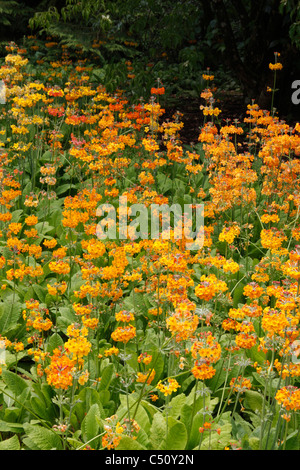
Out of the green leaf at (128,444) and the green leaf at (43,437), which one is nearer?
the green leaf at (128,444)

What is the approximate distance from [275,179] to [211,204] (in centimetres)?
87

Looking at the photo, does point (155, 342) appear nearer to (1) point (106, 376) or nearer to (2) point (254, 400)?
(1) point (106, 376)

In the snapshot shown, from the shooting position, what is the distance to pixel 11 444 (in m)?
2.62

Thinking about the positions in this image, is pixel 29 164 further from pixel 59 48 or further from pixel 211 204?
pixel 59 48

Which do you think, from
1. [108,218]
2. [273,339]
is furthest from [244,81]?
[273,339]

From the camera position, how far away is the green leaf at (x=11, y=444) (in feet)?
8.57

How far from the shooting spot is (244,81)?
777 cm

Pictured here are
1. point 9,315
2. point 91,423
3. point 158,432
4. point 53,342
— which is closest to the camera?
point 158,432

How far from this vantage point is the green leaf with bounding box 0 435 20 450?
2613 millimetres

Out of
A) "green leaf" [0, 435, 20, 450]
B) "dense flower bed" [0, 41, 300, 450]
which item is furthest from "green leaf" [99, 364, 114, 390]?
"green leaf" [0, 435, 20, 450]

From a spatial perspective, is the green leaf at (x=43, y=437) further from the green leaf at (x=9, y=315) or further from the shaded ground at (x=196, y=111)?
the shaded ground at (x=196, y=111)

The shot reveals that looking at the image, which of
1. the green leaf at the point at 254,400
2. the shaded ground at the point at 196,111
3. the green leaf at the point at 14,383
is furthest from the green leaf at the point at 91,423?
the shaded ground at the point at 196,111

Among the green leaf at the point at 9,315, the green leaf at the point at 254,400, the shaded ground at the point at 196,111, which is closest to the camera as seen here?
the green leaf at the point at 254,400

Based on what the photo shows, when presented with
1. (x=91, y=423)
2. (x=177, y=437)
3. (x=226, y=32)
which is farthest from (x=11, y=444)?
(x=226, y=32)
